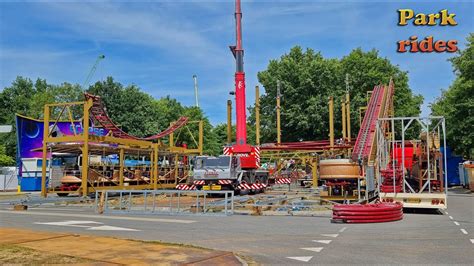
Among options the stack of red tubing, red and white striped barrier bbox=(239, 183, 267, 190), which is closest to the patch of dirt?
the stack of red tubing

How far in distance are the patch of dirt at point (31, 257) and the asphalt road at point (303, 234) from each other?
329 cm

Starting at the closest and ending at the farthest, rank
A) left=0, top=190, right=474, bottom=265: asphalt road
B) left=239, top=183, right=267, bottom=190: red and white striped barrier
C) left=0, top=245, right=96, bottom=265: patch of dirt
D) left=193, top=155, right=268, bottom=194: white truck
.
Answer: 1. left=0, top=245, right=96, bottom=265: patch of dirt
2. left=0, top=190, right=474, bottom=265: asphalt road
3. left=193, top=155, right=268, bottom=194: white truck
4. left=239, top=183, right=267, bottom=190: red and white striped barrier

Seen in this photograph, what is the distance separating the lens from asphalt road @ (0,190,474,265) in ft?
30.8

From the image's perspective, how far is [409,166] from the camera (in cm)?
3089

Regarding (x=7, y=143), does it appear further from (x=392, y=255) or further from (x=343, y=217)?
(x=392, y=255)

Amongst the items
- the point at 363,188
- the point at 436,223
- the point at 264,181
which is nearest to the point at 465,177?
the point at 264,181

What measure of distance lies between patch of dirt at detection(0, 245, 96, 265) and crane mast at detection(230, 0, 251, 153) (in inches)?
943

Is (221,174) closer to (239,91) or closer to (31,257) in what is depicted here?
(239,91)

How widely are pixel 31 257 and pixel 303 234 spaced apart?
7131 millimetres

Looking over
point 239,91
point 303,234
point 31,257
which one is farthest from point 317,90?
point 31,257

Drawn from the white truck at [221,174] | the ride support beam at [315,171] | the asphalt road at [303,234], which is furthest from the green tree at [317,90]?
the asphalt road at [303,234]

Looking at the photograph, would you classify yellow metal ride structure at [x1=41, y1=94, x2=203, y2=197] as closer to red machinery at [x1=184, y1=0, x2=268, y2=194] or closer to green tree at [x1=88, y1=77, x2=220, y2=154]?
red machinery at [x1=184, y1=0, x2=268, y2=194]

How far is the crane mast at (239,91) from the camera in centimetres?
3278

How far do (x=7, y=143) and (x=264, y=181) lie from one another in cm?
4528
